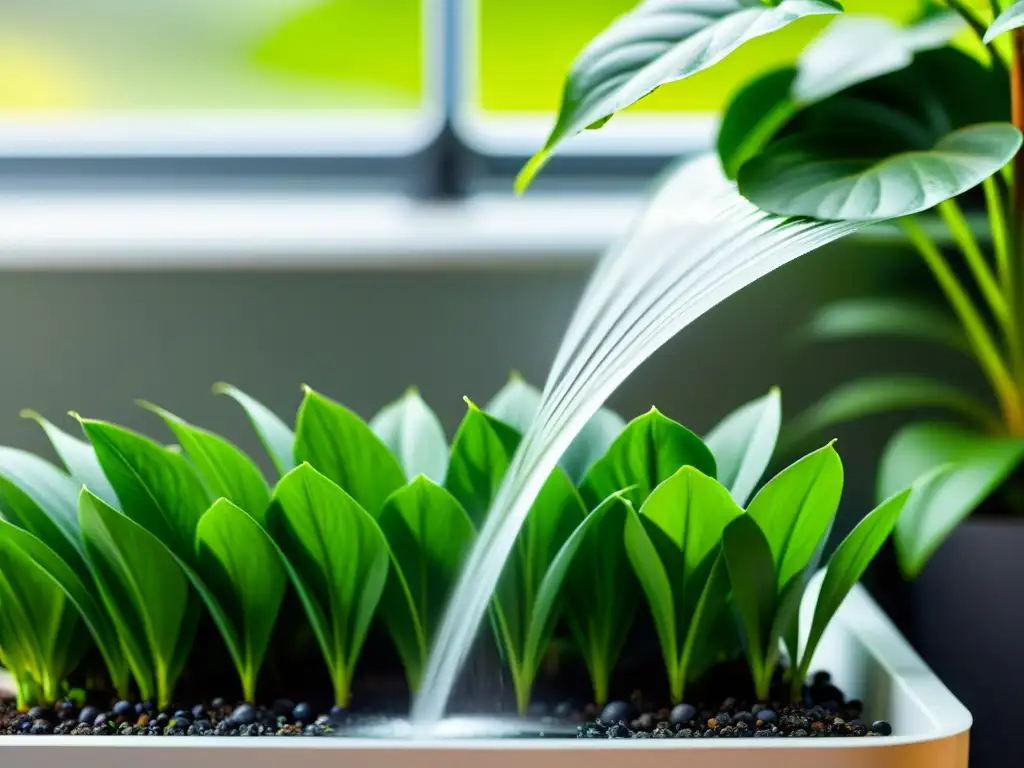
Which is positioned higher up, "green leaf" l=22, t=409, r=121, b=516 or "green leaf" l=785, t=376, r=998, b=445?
"green leaf" l=785, t=376, r=998, b=445

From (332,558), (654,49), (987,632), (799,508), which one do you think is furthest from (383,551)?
(987,632)

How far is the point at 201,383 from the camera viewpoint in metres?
0.98

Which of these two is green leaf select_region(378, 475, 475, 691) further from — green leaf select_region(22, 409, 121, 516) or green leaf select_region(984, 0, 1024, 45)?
green leaf select_region(984, 0, 1024, 45)

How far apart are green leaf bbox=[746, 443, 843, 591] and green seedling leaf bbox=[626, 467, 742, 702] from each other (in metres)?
0.02

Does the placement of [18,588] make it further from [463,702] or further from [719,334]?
[719,334]

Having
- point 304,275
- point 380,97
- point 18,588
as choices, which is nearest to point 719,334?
point 304,275

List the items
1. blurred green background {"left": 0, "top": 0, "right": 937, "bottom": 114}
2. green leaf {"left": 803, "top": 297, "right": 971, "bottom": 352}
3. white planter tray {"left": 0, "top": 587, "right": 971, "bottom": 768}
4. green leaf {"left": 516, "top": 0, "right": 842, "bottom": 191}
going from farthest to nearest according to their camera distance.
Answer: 1. blurred green background {"left": 0, "top": 0, "right": 937, "bottom": 114}
2. green leaf {"left": 803, "top": 297, "right": 971, "bottom": 352}
3. green leaf {"left": 516, "top": 0, "right": 842, "bottom": 191}
4. white planter tray {"left": 0, "top": 587, "right": 971, "bottom": 768}

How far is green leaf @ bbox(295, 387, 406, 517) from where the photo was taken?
0.65 m

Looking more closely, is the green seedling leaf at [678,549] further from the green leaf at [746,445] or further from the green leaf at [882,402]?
the green leaf at [882,402]

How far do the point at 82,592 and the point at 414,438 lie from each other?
223 mm

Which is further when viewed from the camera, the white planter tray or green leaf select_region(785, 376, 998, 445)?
green leaf select_region(785, 376, 998, 445)

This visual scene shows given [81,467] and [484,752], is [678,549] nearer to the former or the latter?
[484,752]

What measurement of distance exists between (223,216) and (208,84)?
0.27m

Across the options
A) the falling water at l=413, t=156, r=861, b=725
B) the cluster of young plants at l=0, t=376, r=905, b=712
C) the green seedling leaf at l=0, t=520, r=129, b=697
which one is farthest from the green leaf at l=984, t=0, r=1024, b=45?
the green seedling leaf at l=0, t=520, r=129, b=697
